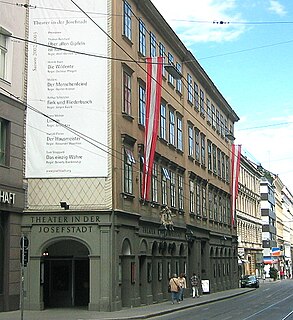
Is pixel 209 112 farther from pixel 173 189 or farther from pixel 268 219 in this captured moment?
pixel 268 219

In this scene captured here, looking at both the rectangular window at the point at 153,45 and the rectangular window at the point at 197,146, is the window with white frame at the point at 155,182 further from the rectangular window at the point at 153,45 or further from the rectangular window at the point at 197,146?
the rectangular window at the point at 197,146

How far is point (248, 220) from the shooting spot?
86.0 m

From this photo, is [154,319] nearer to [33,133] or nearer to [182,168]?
[33,133]

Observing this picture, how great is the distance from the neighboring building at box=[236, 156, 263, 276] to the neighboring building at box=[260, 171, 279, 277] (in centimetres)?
1213

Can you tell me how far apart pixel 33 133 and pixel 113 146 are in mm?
3912

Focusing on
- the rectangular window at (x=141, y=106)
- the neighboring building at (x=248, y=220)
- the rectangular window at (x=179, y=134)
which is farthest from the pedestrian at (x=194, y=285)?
the neighboring building at (x=248, y=220)

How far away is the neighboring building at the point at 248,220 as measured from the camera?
79.8 m

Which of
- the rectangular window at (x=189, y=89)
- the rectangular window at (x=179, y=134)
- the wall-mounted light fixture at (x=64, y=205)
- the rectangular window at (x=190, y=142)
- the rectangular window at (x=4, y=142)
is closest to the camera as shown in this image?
the rectangular window at (x=4, y=142)

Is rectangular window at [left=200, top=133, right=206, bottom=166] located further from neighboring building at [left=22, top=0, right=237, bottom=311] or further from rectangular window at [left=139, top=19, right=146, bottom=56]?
rectangular window at [left=139, top=19, right=146, bottom=56]

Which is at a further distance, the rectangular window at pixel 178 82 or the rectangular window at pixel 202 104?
the rectangular window at pixel 202 104

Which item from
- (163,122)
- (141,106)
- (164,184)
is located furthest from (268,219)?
(141,106)

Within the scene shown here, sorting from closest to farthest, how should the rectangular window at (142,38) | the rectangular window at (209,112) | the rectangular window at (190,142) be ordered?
1. the rectangular window at (142,38)
2. the rectangular window at (190,142)
3. the rectangular window at (209,112)

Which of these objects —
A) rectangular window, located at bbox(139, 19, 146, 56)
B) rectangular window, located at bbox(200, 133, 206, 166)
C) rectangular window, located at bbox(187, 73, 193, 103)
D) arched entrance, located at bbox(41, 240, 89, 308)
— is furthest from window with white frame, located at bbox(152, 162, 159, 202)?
rectangular window, located at bbox(200, 133, 206, 166)

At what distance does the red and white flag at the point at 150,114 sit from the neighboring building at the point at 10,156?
6864 millimetres
